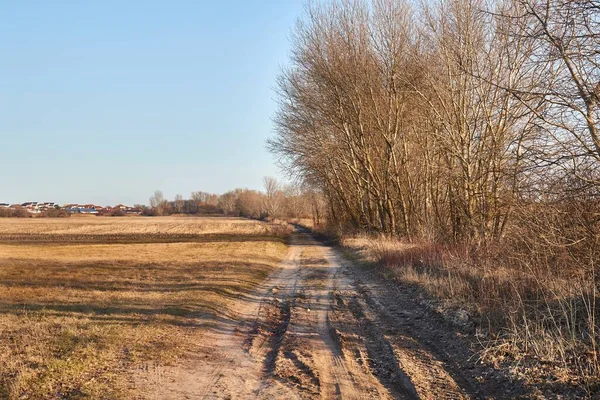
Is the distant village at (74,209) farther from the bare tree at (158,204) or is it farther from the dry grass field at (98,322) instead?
the dry grass field at (98,322)

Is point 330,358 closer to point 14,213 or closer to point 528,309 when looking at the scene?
point 528,309

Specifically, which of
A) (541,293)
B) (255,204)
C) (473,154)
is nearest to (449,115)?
(473,154)

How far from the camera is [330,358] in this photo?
22.0 feet

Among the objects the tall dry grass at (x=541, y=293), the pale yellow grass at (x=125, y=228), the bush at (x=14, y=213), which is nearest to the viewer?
the tall dry grass at (x=541, y=293)

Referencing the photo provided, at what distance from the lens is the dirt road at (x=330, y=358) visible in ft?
17.7

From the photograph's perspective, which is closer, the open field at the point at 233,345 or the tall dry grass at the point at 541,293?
the open field at the point at 233,345

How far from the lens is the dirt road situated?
17.7ft

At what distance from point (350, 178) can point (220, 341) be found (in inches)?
1176

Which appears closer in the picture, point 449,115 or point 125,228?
point 449,115

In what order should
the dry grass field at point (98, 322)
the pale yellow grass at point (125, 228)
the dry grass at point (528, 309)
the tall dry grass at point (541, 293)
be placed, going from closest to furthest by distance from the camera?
the dry grass at point (528, 309) < the tall dry grass at point (541, 293) < the dry grass field at point (98, 322) < the pale yellow grass at point (125, 228)

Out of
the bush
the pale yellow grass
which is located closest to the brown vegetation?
the pale yellow grass

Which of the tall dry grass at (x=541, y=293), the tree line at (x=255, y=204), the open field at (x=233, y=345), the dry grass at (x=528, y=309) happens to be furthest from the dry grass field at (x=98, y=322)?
the tree line at (x=255, y=204)

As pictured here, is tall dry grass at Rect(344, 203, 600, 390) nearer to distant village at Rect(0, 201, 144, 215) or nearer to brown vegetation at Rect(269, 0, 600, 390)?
brown vegetation at Rect(269, 0, 600, 390)

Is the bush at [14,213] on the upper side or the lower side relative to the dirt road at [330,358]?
upper
